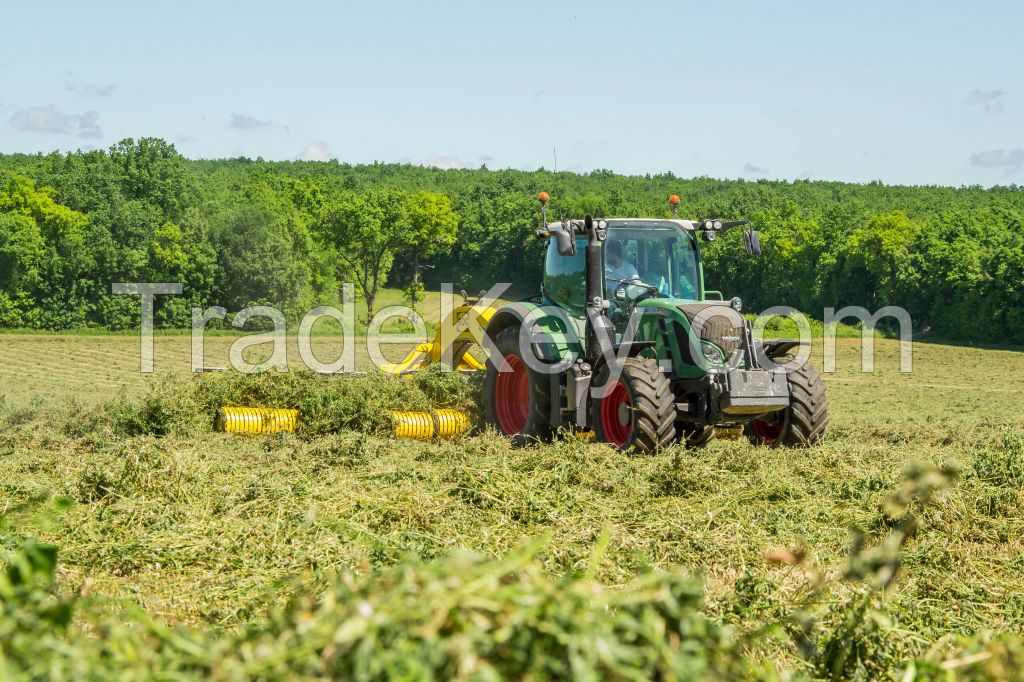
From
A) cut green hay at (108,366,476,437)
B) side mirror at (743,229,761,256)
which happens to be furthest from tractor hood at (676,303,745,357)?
cut green hay at (108,366,476,437)

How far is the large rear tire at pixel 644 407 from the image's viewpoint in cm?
935

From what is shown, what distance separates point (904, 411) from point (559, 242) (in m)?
8.22

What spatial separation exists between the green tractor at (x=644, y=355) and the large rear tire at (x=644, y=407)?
12 mm

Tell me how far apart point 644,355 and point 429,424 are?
8.19 feet

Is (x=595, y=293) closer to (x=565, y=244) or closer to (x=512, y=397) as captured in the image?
(x=565, y=244)

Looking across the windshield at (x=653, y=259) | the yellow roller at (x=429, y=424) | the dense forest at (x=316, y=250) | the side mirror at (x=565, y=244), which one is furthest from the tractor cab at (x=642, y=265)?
the dense forest at (x=316, y=250)

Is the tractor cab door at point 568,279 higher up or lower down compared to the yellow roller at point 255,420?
higher up

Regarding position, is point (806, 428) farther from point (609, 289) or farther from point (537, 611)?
point (537, 611)

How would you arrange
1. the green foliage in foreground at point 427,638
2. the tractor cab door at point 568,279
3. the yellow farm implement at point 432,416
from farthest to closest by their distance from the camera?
the yellow farm implement at point 432,416, the tractor cab door at point 568,279, the green foliage in foreground at point 427,638

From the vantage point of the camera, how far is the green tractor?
9617mm

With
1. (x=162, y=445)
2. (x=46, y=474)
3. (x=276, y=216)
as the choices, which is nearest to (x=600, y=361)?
(x=162, y=445)

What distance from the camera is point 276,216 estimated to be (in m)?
48.6

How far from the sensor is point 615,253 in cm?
1083

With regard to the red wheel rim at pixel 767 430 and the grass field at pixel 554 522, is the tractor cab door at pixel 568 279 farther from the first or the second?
the red wheel rim at pixel 767 430
